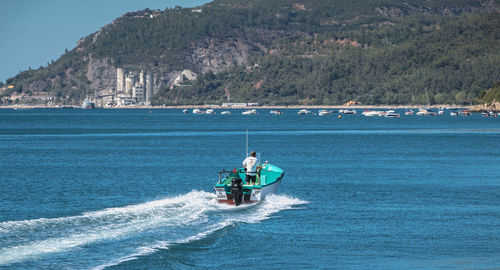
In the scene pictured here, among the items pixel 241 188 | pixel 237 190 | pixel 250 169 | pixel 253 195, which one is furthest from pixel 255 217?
pixel 250 169

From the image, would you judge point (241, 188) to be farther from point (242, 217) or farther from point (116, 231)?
point (116, 231)

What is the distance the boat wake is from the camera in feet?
111

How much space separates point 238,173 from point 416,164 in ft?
124

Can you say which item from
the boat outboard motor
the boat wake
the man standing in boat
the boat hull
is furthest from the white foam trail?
the man standing in boat

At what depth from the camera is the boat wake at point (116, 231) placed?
33.8 m

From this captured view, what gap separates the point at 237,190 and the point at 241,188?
14.2 inches

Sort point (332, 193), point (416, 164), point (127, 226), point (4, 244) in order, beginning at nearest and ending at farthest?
point (4, 244), point (127, 226), point (332, 193), point (416, 164)

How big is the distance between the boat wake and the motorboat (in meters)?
0.60

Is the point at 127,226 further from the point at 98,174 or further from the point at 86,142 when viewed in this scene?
the point at 86,142

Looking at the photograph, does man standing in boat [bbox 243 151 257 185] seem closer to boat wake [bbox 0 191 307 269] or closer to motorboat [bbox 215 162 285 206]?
motorboat [bbox 215 162 285 206]

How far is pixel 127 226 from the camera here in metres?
40.8

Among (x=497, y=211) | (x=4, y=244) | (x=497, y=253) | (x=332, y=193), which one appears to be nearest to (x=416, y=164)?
(x=332, y=193)

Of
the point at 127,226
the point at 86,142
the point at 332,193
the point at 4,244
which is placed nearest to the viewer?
the point at 4,244

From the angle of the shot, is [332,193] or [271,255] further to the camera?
[332,193]
